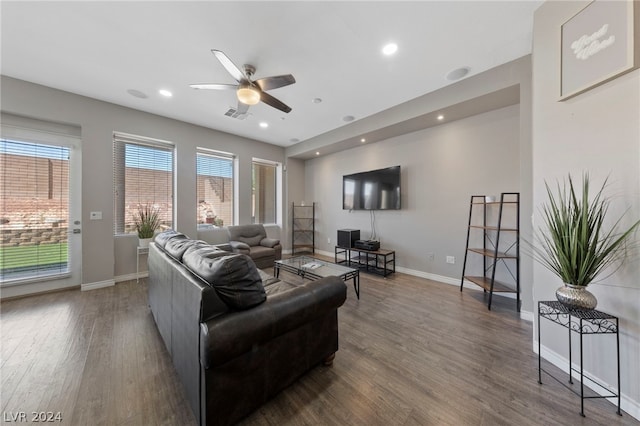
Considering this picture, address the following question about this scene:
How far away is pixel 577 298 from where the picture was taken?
1.43 metres

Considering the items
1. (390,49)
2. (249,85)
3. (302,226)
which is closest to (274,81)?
(249,85)

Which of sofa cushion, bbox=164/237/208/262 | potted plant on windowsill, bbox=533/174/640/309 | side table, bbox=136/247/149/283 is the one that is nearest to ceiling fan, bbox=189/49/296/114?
sofa cushion, bbox=164/237/208/262

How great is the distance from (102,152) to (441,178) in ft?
18.4

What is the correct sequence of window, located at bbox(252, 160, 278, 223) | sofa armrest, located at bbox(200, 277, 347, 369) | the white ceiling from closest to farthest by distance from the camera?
1. sofa armrest, located at bbox(200, 277, 347, 369)
2. the white ceiling
3. window, located at bbox(252, 160, 278, 223)

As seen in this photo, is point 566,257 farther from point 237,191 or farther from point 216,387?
point 237,191

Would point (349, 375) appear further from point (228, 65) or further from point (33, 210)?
point (33, 210)

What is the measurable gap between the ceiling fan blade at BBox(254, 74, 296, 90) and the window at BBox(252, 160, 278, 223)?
3301 mm

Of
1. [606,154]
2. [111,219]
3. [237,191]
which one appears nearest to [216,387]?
[606,154]

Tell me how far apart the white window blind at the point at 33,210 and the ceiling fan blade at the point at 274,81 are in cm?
346

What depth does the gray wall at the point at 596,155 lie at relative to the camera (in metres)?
1.34

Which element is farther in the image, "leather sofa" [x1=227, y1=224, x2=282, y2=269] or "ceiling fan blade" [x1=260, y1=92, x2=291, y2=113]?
"leather sofa" [x1=227, y1=224, x2=282, y2=269]

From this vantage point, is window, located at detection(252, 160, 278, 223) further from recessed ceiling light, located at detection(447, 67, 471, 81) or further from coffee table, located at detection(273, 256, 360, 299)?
recessed ceiling light, located at detection(447, 67, 471, 81)

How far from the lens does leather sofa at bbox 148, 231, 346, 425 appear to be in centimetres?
110

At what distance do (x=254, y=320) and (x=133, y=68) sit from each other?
134 inches
